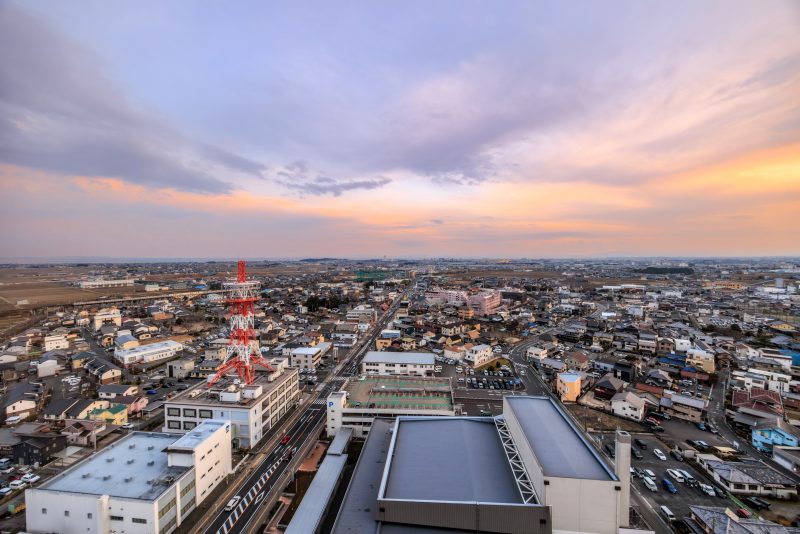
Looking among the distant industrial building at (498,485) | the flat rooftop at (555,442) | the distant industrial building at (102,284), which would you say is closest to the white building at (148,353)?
the distant industrial building at (498,485)

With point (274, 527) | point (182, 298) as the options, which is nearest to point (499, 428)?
point (274, 527)

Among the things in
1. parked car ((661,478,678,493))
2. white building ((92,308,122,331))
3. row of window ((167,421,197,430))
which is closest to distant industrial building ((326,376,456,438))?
row of window ((167,421,197,430))

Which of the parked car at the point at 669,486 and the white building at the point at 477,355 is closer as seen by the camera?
the parked car at the point at 669,486

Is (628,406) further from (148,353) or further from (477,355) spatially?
(148,353)

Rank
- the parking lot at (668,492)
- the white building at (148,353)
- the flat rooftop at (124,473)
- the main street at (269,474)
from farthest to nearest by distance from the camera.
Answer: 1. the white building at (148,353)
2. the parking lot at (668,492)
3. the main street at (269,474)
4. the flat rooftop at (124,473)

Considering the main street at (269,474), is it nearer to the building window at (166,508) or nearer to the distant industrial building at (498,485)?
the building window at (166,508)

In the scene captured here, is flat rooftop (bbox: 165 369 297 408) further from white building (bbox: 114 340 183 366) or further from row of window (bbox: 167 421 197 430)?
white building (bbox: 114 340 183 366)

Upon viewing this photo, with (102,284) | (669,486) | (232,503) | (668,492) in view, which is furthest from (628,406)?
(102,284)

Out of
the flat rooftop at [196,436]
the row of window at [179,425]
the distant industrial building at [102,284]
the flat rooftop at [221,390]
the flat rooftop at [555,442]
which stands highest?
the distant industrial building at [102,284]
